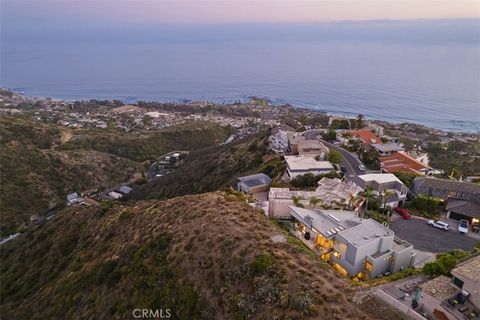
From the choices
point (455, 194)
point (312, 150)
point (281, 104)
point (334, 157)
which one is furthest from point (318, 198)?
point (281, 104)

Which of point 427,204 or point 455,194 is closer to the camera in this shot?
point 427,204

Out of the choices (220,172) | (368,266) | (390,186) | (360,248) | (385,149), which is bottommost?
(220,172)

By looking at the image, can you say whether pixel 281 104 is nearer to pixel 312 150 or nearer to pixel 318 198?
pixel 312 150

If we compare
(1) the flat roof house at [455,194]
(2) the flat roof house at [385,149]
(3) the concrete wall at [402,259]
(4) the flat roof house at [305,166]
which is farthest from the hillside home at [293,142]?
(3) the concrete wall at [402,259]

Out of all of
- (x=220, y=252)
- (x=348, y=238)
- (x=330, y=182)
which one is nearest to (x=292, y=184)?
(x=330, y=182)

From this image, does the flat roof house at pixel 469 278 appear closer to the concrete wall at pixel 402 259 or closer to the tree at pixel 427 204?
the concrete wall at pixel 402 259
